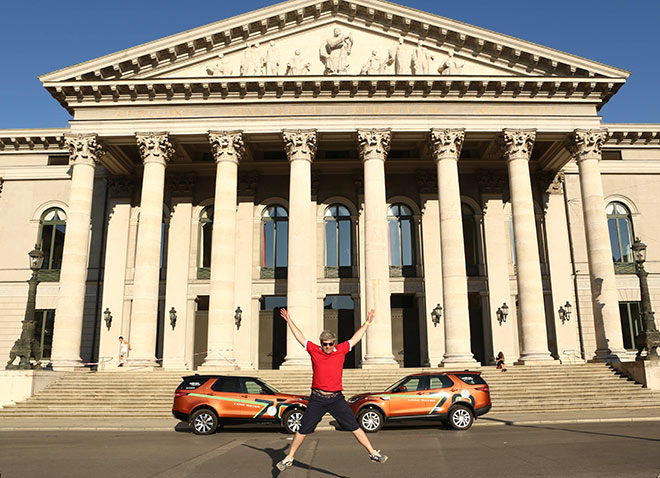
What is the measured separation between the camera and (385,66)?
93.7 feet

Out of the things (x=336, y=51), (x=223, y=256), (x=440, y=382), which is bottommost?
(x=440, y=382)

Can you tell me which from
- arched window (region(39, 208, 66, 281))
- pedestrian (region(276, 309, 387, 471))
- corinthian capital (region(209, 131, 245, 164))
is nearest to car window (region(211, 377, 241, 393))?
pedestrian (region(276, 309, 387, 471))

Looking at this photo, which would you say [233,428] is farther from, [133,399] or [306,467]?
[306,467]

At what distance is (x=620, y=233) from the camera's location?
1312 inches

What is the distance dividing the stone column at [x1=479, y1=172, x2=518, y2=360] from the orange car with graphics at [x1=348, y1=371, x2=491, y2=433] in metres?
15.3

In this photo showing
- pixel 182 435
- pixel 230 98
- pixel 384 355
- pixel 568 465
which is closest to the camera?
pixel 568 465

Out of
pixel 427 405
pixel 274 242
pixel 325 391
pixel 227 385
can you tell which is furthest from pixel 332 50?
pixel 325 391

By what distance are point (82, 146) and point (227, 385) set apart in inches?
694

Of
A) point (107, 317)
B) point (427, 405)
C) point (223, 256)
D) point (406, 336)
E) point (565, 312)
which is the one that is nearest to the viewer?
point (427, 405)

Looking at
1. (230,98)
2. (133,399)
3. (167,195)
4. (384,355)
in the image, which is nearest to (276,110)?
(230,98)

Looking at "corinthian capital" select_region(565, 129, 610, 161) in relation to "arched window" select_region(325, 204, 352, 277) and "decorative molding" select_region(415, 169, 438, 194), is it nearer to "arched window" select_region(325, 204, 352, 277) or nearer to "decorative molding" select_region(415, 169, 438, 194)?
"decorative molding" select_region(415, 169, 438, 194)

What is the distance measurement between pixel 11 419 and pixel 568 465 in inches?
734

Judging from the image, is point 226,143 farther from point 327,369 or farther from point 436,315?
point 327,369

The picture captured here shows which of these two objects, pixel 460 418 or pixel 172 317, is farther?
pixel 172 317
